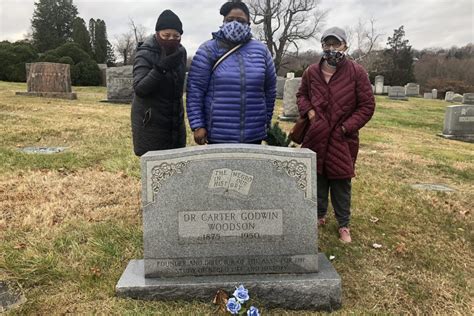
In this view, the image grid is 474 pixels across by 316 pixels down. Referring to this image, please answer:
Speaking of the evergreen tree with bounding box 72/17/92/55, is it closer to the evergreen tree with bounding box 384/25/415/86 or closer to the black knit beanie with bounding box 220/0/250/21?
the evergreen tree with bounding box 384/25/415/86

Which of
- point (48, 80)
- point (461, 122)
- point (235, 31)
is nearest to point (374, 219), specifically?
point (235, 31)

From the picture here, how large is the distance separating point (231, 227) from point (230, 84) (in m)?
1.00

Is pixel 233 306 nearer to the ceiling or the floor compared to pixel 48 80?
nearer to the floor

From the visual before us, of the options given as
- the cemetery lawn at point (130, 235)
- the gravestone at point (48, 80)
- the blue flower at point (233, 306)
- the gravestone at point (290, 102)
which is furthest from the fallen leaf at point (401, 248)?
the gravestone at point (48, 80)

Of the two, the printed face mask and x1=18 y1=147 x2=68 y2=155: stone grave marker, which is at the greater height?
the printed face mask

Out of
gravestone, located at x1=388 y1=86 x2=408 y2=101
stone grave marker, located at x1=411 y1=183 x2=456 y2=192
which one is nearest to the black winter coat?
stone grave marker, located at x1=411 y1=183 x2=456 y2=192

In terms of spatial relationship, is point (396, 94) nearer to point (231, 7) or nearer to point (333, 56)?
point (333, 56)

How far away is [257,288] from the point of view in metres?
2.87

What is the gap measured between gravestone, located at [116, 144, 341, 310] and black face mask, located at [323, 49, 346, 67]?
973 millimetres

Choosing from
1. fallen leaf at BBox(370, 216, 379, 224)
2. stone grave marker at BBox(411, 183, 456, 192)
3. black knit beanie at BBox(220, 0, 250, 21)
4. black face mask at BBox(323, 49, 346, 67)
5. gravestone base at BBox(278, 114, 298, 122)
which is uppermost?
black knit beanie at BBox(220, 0, 250, 21)

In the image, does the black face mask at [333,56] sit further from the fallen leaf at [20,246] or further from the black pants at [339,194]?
the fallen leaf at [20,246]

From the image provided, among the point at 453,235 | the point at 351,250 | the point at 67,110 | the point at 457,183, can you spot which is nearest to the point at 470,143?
the point at 457,183

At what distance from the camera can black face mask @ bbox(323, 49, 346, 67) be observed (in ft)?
11.4

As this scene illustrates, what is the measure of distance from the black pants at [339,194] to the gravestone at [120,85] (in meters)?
11.2
